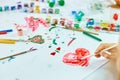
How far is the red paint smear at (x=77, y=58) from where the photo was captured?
72cm

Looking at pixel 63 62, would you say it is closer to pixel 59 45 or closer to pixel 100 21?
pixel 59 45

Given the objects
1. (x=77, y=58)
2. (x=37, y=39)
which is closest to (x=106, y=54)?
(x=77, y=58)

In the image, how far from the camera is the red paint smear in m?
0.72

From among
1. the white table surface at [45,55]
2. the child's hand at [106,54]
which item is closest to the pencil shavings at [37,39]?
the white table surface at [45,55]

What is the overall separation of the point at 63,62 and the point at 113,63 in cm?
14

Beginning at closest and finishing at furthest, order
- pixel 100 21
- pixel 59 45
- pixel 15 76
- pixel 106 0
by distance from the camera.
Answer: pixel 15 76, pixel 59 45, pixel 100 21, pixel 106 0

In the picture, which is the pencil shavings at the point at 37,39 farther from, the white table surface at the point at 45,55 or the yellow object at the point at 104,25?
the yellow object at the point at 104,25

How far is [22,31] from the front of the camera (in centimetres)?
84

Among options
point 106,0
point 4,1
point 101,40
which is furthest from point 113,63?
point 4,1

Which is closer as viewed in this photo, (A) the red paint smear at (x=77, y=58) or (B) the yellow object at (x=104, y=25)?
(A) the red paint smear at (x=77, y=58)

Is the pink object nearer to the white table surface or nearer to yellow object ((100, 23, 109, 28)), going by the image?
the white table surface

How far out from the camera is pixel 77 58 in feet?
2.41

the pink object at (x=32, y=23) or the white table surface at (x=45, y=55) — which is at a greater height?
the pink object at (x=32, y=23)

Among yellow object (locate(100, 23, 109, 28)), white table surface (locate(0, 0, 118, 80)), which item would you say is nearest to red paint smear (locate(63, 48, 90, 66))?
white table surface (locate(0, 0, 118, 80))
